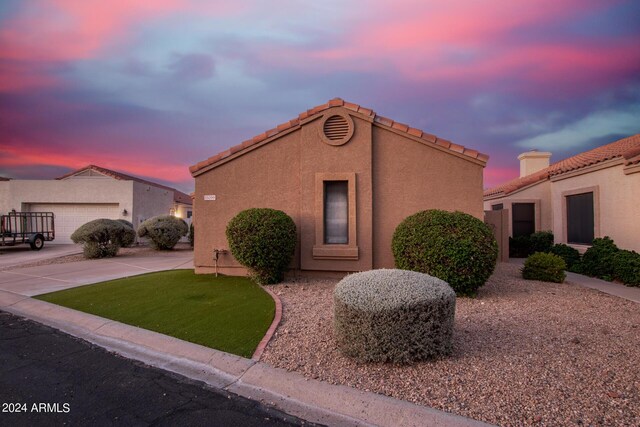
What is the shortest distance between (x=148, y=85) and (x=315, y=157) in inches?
344

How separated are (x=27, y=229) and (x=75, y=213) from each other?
8.22 ft

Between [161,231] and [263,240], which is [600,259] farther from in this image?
[161,231]

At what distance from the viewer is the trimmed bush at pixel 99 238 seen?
47.5ft

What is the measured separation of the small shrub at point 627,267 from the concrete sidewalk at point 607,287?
205 mm

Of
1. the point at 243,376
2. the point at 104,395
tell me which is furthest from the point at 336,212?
the point at 104,395

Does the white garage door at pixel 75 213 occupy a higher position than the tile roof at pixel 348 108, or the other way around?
the tile roof at pixel 348 108

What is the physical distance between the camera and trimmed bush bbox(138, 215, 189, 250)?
17.8 metres

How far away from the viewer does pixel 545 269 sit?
30.2 feet

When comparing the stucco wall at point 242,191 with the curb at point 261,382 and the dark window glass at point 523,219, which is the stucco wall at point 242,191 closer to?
the curb at point 261,382

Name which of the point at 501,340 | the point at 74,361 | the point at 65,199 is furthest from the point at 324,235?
the point at 65,199

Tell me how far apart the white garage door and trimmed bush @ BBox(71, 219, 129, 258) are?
708 cm

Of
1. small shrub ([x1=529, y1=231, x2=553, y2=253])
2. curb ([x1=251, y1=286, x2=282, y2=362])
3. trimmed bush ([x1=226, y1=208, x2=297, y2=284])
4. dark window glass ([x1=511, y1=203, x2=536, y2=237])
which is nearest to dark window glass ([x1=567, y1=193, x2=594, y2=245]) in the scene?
small shrub ([x1=529, y1=231, x2=553, y2=253])

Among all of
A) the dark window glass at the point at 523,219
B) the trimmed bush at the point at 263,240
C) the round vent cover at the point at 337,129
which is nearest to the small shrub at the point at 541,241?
the dark window glass at the point at 523,219

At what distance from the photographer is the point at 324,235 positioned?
9.40 metres
